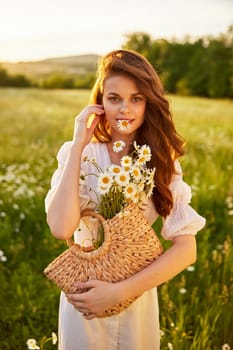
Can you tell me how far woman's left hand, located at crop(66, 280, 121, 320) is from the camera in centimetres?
179

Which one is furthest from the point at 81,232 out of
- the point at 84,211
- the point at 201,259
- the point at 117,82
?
the point at 201,259

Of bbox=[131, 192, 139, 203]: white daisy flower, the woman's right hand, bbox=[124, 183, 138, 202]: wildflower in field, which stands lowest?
bbox=[131, 192, 139, 203]: white daisy flower

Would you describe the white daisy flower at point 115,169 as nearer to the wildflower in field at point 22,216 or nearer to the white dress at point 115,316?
the white dress at point 115,316

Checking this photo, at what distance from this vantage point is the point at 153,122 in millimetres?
2121

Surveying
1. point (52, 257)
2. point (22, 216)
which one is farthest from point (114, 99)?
point (22, 216)

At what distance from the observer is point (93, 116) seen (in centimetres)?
211

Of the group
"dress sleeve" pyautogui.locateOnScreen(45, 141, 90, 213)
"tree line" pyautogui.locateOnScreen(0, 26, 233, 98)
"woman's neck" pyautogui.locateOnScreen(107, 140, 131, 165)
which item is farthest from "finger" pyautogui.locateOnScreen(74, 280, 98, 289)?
"tree line" pyautogui.locateOnScreen(0, 26, 233, 98)

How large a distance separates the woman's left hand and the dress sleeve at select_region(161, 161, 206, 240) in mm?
384

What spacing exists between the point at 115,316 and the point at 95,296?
1.16ft

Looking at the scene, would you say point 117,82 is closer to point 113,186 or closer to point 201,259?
point 113,186

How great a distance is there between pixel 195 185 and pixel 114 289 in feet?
12.1

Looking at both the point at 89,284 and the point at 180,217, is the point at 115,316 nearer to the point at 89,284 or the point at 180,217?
the point at 89,284

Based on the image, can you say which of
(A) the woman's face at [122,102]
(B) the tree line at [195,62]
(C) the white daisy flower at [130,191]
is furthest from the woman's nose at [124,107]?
(B) the tree line at [195,62]

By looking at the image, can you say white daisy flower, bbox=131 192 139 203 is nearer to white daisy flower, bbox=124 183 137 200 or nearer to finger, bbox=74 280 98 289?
white daisy flower, bbox=124 183 137 200
